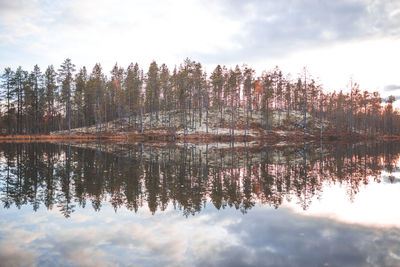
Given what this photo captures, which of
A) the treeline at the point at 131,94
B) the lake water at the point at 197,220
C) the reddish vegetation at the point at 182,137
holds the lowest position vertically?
the lake water at the point at 197,220

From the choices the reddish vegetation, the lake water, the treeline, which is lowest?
the lake water

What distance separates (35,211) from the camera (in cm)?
1061

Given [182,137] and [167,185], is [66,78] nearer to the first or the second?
[182,137]

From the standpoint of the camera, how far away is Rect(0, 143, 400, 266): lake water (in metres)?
6.79

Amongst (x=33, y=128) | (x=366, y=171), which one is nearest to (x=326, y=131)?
(x=366, y=171)

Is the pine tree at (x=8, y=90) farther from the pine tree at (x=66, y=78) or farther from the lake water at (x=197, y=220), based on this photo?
the lake water at (x=197, y=220)

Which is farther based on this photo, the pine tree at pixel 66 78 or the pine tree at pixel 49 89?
the pine tree at pixel 49 89

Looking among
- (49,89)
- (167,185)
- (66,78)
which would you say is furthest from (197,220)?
(49,89)

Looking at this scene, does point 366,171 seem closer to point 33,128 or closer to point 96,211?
point 96,211

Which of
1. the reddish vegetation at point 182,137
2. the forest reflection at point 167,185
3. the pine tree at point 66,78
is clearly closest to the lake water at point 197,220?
the forest reflection at point 167,185

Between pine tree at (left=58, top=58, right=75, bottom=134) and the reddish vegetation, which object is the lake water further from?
pine tree at (left=58, top=58, right=75, bottom=134)

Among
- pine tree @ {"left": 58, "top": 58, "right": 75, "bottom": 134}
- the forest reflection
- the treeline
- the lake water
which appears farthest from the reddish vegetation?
the lake water

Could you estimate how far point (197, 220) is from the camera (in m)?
9.56

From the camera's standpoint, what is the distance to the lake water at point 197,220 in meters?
6.79
